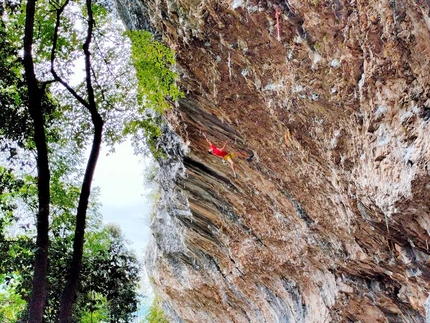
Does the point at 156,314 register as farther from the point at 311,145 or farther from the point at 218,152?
the point at 311,145

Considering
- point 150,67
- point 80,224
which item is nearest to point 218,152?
point 150,67

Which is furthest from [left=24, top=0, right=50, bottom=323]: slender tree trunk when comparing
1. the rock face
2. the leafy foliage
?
the leafy foliage

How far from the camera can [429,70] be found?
4359 millimetres

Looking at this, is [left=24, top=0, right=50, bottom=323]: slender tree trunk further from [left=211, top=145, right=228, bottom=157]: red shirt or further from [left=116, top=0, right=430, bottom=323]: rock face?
[left=211, top=145, right=228, bottom=157]: red shirt

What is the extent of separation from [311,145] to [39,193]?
163 inches

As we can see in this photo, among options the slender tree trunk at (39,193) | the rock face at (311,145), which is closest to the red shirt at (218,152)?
the rock face at (311,145)

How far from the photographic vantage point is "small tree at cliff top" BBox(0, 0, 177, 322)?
5.84 metres

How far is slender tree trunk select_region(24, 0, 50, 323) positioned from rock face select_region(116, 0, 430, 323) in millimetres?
2540

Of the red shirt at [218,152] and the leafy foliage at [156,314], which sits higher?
the red shirt at [218,152]

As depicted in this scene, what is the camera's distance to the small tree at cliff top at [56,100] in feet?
19.2

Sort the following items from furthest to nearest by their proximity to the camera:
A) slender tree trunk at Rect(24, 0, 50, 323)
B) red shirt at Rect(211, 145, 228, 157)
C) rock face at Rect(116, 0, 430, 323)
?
red shirt at Rect(211, 145, 228, 157), slender tree trunk at Rect(24, 0, 50, 323), rock face at Rect(116, 0, 430, 323)

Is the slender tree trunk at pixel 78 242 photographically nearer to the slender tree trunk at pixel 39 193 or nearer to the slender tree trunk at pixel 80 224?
the slender tree trunk at pixel 80 224

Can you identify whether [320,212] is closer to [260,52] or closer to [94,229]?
[260,52]

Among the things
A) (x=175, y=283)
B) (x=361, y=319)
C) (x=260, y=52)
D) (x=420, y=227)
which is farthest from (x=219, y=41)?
(x=175, y=283)
